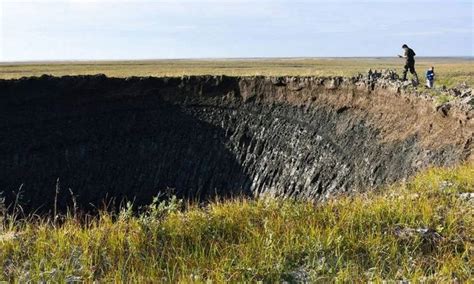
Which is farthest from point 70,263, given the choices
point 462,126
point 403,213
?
point 462,126

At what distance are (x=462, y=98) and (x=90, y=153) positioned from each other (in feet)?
77.2

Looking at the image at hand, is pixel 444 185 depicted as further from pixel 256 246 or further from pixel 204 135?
pixel 204 135

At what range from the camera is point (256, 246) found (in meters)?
6.75

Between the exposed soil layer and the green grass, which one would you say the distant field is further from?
the green grass

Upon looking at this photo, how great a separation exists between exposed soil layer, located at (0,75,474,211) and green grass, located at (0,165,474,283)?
38.4ft

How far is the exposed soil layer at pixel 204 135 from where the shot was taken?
74.7 feet

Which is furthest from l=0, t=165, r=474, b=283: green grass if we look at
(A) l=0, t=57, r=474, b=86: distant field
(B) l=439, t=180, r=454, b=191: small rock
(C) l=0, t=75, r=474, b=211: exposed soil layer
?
(A) l=0, t=57, r=474, b=86: distant field

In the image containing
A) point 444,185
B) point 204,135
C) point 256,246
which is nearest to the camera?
point 256,246

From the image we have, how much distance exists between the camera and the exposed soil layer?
22772mm

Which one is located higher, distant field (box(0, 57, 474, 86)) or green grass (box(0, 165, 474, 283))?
distant field (box(0, 57, 474, 86))

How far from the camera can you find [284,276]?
6.05m

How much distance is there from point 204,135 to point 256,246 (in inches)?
1071

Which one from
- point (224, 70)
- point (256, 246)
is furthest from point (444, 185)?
point (224, 70)

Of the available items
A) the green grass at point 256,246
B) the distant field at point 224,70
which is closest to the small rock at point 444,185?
the green grass at point 256,246
